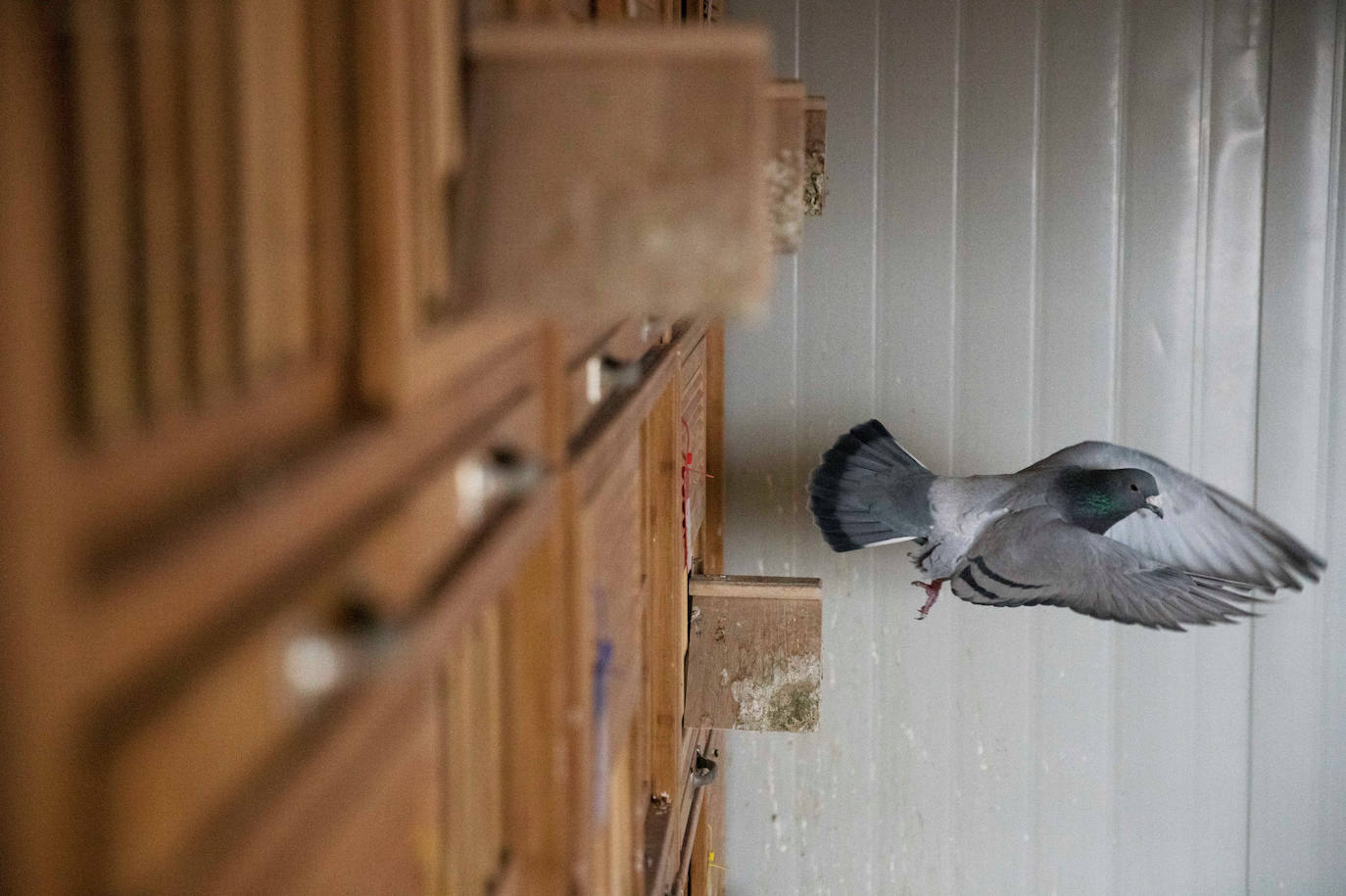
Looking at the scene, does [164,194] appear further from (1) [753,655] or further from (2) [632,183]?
(1) [753,655]

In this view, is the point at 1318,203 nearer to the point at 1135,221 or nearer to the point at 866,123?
the point at 1135,221

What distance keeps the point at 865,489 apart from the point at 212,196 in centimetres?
201

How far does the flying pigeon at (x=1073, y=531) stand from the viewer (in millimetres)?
2047

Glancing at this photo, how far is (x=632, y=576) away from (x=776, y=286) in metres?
1.44

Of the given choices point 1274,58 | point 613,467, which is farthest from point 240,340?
point 1274,58

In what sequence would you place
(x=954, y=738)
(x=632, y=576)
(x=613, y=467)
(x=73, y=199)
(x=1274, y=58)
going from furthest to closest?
(x=954, y=738) < (x=1274, y=58) < (x=632, y=576) < (x=613, y=467) < (x=73, y=199)

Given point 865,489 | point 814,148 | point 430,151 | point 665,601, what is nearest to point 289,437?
point 430,151

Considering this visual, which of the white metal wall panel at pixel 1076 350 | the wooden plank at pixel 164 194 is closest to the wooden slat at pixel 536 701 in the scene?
the wooden plank at pixel 164 194

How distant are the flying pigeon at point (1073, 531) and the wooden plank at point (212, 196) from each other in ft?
5.89

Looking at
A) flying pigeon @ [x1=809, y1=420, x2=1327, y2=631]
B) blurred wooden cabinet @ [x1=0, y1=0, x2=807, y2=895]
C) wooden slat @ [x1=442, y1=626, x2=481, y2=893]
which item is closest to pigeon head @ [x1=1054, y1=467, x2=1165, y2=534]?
flying pigeon @ [x1=809, y1=420, x2=1327, y2=631]

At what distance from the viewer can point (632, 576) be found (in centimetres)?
135

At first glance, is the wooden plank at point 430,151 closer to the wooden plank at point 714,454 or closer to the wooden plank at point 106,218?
Answer: the wooden plank at point 106,218

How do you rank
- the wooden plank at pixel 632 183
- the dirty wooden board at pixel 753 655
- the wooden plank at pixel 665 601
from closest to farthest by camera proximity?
the wooden plank at pixel 632 183 < the wooden plank at pixel 665 601 < the dirty wooden board at pixel 753 655

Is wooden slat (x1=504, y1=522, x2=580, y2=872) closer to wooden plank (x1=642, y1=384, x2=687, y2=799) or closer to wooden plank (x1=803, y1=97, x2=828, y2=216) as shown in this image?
wooden plank (x1=642, y1=384, x2=687, y2=799)
